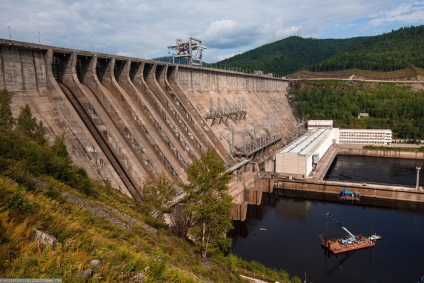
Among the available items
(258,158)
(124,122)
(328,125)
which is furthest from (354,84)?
(124,122)

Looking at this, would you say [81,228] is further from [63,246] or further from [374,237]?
[374,237]

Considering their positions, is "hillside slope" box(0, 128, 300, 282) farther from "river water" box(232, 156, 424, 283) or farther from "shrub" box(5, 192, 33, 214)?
"river water" box(232, 156, 424, 283)

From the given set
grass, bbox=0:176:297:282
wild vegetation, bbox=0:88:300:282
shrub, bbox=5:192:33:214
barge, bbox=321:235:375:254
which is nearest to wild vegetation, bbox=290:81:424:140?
barge, bbox=321:235:375:254

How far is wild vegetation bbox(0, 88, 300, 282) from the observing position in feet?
28.1

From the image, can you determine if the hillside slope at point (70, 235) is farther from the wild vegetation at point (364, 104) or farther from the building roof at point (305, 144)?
the wild vegetation at point (364, 104)

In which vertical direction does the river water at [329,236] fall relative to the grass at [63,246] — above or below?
below

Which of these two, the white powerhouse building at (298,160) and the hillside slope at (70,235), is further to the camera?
the white powerhouse building at (298,160)

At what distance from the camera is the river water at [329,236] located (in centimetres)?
2888

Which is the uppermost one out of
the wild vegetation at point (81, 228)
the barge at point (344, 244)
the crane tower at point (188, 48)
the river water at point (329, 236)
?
the crane tower at point (188, 48)

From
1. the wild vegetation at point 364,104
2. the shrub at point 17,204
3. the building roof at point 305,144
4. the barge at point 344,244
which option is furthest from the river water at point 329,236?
the wild vegetation at point 364,104

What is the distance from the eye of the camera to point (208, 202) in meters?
20.6

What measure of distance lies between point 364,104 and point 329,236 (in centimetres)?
8618

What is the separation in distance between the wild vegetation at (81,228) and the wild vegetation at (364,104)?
8541 cm

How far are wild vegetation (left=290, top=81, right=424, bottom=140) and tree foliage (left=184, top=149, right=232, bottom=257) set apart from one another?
84451 mm
